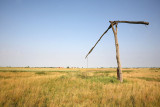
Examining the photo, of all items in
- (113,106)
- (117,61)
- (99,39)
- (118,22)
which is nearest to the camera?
(113,106)

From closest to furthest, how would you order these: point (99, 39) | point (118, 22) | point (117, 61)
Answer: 1. point (117, 61)
2. point (118, 22)
3. point (99, 39)

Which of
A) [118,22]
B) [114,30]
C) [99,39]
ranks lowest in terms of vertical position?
[99,39]

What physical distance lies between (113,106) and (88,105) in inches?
33.5

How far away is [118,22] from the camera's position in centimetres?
943

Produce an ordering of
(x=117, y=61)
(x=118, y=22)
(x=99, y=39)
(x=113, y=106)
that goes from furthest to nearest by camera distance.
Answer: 1. (x=99, y=39)
2. (x=118, y=22)
3. (x=117, y=61)
4. (x=113, y=106)

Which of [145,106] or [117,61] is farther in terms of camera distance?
[117,61]

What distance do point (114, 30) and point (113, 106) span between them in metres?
7.52

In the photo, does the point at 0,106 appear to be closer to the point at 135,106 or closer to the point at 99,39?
the point at 135,106

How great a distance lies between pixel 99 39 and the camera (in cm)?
1023

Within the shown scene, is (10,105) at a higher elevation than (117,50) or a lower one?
lower

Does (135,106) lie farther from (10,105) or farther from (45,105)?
(10,105)

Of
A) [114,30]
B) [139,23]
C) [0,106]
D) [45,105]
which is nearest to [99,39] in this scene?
[114,30]

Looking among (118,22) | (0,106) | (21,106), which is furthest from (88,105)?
(118,22)

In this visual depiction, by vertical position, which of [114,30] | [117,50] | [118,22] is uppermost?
[118,22]
